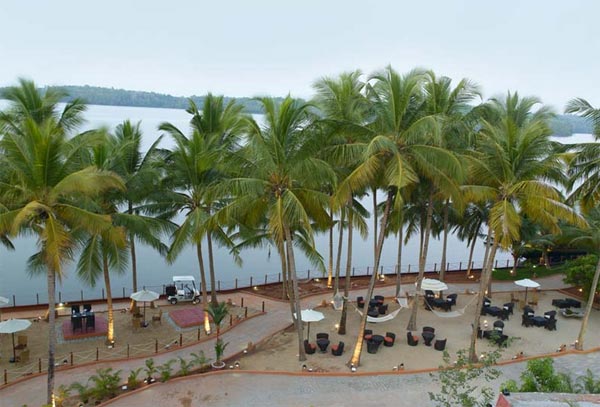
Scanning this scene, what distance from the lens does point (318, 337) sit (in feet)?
57.9

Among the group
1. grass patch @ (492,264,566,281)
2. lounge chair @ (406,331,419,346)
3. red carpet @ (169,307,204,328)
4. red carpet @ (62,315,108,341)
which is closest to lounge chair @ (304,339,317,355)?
lounge chair @ (406,331,419,346)

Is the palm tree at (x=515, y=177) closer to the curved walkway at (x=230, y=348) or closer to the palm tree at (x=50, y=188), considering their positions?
the curved walkway at (x=230, y=348)

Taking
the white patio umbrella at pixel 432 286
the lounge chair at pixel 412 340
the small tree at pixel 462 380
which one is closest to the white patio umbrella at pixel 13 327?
the small tree at pixel 462 380

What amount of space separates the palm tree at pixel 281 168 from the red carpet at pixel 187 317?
21.2ft

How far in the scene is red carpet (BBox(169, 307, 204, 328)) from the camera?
64.3 ft

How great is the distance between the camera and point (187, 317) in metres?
20.2

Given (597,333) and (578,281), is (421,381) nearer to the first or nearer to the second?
(597,333)

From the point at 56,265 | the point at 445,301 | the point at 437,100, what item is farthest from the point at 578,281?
the point at 56,265

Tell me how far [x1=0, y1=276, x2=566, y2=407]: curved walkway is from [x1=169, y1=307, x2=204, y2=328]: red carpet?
2.02 m

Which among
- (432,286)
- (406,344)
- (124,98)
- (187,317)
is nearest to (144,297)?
(187,317)

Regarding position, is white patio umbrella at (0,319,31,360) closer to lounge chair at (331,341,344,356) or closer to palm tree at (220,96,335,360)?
palm tree at (220,96,335,360)

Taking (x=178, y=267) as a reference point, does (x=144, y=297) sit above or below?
above

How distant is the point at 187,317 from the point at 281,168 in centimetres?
917

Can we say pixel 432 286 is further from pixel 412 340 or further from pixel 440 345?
pixel 440 345
